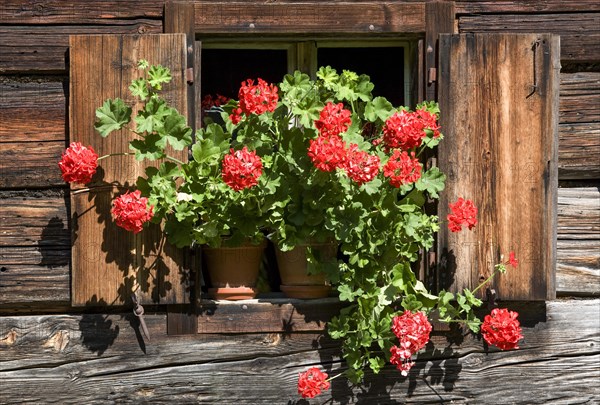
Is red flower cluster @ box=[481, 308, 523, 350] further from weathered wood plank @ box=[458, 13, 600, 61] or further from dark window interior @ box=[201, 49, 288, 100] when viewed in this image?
dark window interior @ box=[201, 49, 288, 100]

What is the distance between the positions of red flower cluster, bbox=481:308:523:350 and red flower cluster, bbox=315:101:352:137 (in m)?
0.77

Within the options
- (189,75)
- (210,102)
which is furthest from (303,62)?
(189,75)

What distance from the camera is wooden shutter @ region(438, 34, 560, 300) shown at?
11.1 feet

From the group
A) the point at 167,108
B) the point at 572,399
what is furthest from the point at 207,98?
the point at 572,399

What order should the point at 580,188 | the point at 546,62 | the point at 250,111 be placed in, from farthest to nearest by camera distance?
the point at 580,188, the point at 546,62, the point at 250,111

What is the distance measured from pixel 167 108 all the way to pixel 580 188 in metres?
1.46

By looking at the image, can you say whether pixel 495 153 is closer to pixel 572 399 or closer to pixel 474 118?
pixel 474 118

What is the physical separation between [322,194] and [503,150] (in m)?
0.62

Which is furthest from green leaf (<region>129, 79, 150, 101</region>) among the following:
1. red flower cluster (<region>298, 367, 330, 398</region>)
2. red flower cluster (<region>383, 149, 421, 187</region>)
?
red flower cluster (<region>298, 367, 330, 398</region>)

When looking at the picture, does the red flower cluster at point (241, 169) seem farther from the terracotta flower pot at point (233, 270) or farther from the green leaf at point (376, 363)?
the green leaf at point (376, 363)

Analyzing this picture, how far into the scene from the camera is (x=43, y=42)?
3.48 m

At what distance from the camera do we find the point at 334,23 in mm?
3455

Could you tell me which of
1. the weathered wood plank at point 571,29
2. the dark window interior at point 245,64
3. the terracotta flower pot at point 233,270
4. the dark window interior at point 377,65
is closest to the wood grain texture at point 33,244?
the terracotta flower pot at point 233,270

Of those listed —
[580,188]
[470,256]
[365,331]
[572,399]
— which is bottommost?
[572,399]
